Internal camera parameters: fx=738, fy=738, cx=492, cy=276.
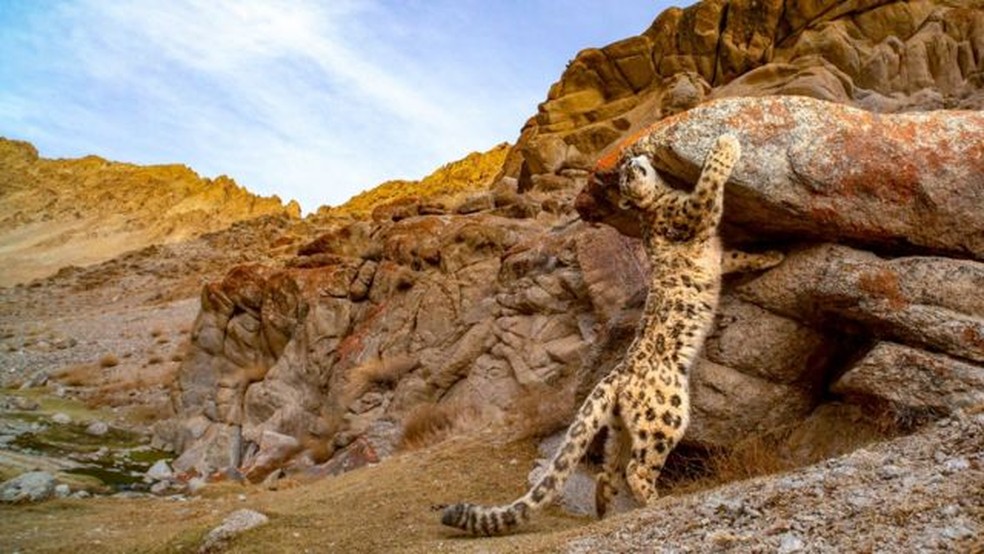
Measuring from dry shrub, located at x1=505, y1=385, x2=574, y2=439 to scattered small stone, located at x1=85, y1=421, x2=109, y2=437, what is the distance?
52.7 feet

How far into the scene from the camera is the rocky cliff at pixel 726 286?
278 inches

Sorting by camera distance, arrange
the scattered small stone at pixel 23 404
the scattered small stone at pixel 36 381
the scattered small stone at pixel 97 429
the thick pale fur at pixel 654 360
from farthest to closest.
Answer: the scattered small stone at pixel 36 381 < the scattered small stone at pixel 23 404 < the scattered small stone at pixel 97 429 < the thick pale fur at pixel 654 360

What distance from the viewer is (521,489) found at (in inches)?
354

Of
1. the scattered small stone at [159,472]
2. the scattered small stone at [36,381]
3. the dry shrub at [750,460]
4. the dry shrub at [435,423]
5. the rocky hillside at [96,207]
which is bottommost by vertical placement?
the scattered small stone at [159,472]

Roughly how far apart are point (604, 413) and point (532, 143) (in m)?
25.5

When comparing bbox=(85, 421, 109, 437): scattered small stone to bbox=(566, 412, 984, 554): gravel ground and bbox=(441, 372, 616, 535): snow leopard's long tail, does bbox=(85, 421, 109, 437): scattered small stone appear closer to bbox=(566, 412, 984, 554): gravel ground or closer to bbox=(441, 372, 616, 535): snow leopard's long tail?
bbox=(441, 372, 616, 535): snow leopard's long tail

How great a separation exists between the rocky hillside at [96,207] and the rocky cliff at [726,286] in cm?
5453

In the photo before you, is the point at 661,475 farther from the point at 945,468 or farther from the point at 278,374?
the point at 278,374

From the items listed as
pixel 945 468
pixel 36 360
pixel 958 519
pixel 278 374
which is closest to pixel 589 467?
pixel 945 468

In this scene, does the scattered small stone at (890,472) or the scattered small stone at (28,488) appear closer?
the scattered small stone at (890,472)

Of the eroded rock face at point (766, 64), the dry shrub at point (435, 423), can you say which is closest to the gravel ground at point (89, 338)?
the eroded rock face at point (766, 64)

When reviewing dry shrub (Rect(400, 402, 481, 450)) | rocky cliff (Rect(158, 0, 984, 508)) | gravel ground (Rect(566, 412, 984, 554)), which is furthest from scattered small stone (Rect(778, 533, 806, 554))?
dry shrub (Rect(400, 402, 481, 450))

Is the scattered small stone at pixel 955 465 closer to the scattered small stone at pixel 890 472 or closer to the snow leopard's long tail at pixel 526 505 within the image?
the scattered small stone at pixel 890 472

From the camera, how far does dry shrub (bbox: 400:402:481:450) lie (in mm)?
13344
